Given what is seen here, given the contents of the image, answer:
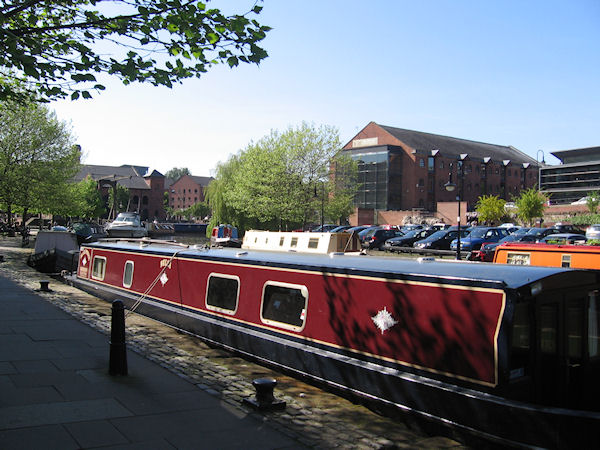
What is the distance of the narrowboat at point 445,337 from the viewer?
17.7 ft

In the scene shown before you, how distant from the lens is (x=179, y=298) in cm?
1117

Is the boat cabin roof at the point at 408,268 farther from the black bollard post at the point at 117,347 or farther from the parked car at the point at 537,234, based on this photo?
the parked car at the point at 537,234

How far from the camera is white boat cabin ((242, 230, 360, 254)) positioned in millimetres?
11516

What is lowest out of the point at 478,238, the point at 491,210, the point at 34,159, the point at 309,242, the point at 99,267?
the point at 99,267

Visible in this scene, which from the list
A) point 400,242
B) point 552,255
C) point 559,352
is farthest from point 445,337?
point 400,242

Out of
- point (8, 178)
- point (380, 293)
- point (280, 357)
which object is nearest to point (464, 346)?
point (380, 293)

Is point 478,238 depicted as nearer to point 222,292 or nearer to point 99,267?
point 99,267

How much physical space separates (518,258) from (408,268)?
17.3ft

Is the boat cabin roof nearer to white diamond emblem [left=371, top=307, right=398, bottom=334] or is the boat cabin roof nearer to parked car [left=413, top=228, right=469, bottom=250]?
white diamond emblem [left=371, top=307, right=398, bottom=334]

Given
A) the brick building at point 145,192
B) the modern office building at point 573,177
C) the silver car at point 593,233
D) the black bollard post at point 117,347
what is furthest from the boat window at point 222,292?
the brick building at point 145,192

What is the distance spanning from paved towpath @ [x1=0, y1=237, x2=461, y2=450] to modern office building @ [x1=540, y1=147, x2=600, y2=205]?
8777cm

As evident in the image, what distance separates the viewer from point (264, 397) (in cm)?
617

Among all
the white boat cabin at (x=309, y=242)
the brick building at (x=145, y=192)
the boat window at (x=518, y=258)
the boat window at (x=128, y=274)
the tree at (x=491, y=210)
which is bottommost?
the boat window at (x=128, y=274)

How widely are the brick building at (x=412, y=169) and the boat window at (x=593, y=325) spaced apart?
6489 centimetres
